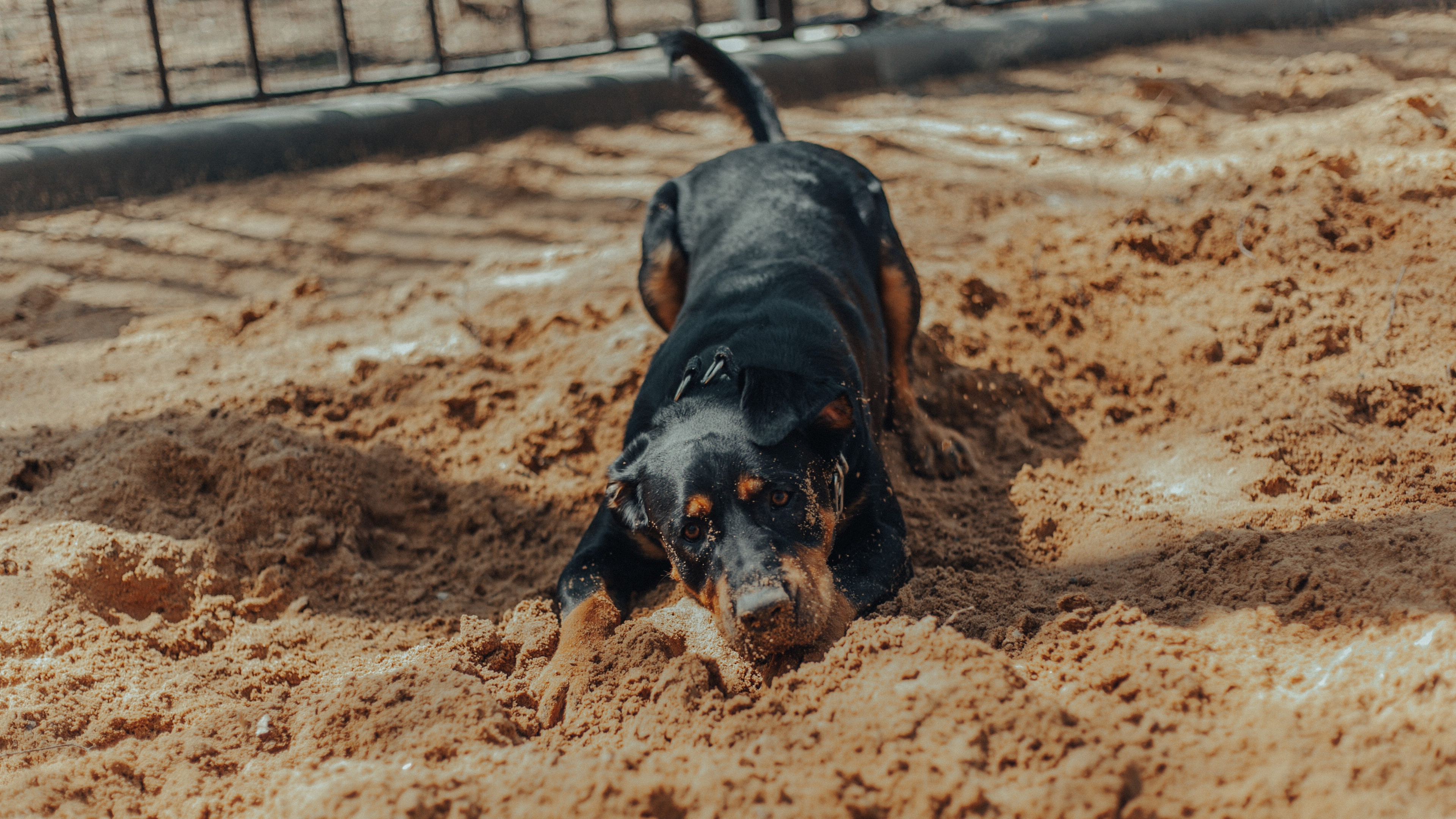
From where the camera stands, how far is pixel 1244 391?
384 cm

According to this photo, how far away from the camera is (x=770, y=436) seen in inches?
108

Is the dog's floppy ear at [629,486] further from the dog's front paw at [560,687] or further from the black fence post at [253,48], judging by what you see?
the black fence post at [253,48]

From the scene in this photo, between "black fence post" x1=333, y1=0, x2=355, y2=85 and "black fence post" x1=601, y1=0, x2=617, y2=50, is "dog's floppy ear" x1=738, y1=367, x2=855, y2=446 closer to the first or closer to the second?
"black fence post" x1=333, y1=0, x2=355, y2=85

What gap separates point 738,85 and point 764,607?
3569 millimetres

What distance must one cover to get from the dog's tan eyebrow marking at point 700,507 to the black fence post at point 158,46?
6313 millimetres

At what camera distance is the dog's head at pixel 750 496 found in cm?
249

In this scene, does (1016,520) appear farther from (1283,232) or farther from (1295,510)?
(1283,232)

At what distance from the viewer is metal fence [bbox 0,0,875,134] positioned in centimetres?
684

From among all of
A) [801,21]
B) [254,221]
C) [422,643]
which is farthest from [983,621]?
[801,21]

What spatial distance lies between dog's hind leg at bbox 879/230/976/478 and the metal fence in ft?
16.8

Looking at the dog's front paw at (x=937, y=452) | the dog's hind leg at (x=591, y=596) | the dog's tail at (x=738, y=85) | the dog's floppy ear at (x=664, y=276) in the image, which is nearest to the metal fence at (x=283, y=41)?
the dog's tail at (x=738, y=85)

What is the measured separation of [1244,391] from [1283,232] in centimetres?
130

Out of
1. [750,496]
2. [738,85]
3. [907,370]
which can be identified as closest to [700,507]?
[750,496]

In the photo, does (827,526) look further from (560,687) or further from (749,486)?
(560,687)
